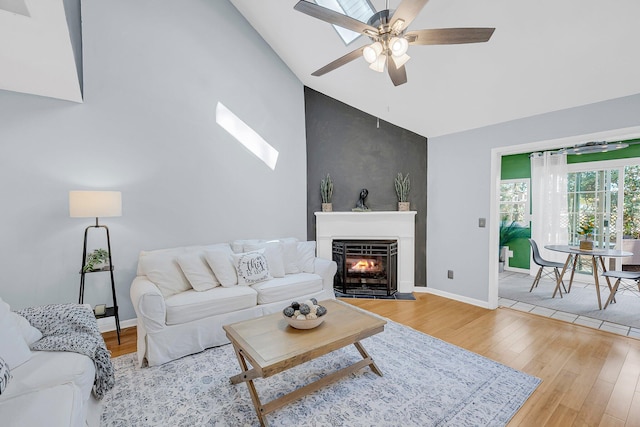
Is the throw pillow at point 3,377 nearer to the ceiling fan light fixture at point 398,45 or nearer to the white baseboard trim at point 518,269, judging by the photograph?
the ceiling fan light fixture at point 398,45

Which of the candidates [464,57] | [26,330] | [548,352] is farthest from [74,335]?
[464,57]

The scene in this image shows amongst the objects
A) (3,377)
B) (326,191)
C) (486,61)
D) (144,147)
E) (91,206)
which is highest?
(486,61)

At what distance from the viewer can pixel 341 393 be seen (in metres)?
2.07

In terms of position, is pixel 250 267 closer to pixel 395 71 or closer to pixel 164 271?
pixel 164 271

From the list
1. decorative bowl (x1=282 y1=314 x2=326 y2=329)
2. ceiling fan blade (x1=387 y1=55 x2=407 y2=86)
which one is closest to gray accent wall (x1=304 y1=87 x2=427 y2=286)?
ceiling fan blade (x1=387 y1=55 x2=407 y2=86)

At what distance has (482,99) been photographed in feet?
10.9

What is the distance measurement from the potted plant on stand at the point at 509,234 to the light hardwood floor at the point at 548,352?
2796 millimetres

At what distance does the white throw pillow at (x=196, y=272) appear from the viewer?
295 centimetres

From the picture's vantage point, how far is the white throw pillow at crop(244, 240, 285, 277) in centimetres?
348

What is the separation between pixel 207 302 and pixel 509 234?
19.7 feet

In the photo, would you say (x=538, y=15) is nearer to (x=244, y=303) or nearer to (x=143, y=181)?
(x=244, y=303)

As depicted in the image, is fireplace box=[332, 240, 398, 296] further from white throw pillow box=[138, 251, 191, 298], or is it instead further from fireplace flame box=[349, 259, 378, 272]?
white throw pillow box=[138, 251, 191, 298]

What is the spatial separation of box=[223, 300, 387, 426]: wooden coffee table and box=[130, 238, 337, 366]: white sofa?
0.70 metres

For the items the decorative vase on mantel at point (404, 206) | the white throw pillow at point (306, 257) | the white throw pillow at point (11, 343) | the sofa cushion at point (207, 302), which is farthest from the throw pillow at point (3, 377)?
the decorative vase on mantel at point (404, 206)
